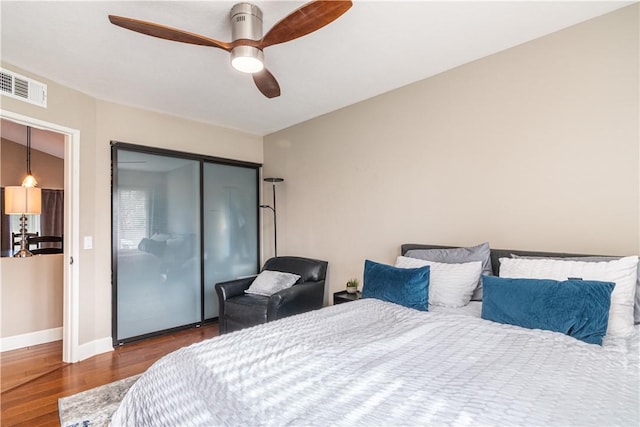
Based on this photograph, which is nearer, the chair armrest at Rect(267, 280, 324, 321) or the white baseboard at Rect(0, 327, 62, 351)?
the chair armrest at Rect(267, 280, 324, 321)

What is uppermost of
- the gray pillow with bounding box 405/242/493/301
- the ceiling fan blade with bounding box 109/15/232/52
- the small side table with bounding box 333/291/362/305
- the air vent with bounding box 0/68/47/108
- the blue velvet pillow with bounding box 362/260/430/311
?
the air vent with bounding box 0/68/47/108

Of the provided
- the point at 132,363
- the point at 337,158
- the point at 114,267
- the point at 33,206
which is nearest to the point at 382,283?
the point at 337,158

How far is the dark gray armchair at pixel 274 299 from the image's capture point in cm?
304

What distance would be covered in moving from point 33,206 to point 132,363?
7.96ft

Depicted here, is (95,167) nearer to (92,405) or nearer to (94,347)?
(94,347)

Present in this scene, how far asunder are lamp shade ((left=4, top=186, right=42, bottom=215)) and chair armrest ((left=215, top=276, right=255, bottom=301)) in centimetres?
256

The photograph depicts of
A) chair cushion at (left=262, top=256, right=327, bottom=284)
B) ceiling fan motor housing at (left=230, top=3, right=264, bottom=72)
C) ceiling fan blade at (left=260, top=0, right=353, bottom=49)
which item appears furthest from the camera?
chair cushion at (left=262, top=256, right=327, bottom=284)

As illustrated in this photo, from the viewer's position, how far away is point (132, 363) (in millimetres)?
3014

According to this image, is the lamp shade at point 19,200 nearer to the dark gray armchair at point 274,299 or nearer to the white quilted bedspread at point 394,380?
the dark gray armchair at point 274,299

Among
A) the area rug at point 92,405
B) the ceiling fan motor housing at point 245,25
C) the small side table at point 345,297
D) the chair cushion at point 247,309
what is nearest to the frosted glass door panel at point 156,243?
the chair cushion at point 247,309

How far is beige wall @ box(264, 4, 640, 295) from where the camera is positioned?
6.66 ft

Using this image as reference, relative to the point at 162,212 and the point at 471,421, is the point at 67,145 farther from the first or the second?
the point at 471,421

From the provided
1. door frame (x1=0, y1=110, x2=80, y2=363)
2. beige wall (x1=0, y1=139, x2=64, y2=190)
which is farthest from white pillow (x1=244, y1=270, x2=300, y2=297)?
beige wall (x1=0, y1=139, x2=64, y2=190)

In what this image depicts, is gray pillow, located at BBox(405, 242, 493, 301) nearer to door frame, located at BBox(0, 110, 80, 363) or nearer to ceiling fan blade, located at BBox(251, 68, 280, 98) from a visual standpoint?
ceiling fan blade, located at BBox(251, 68, 280, 98)
